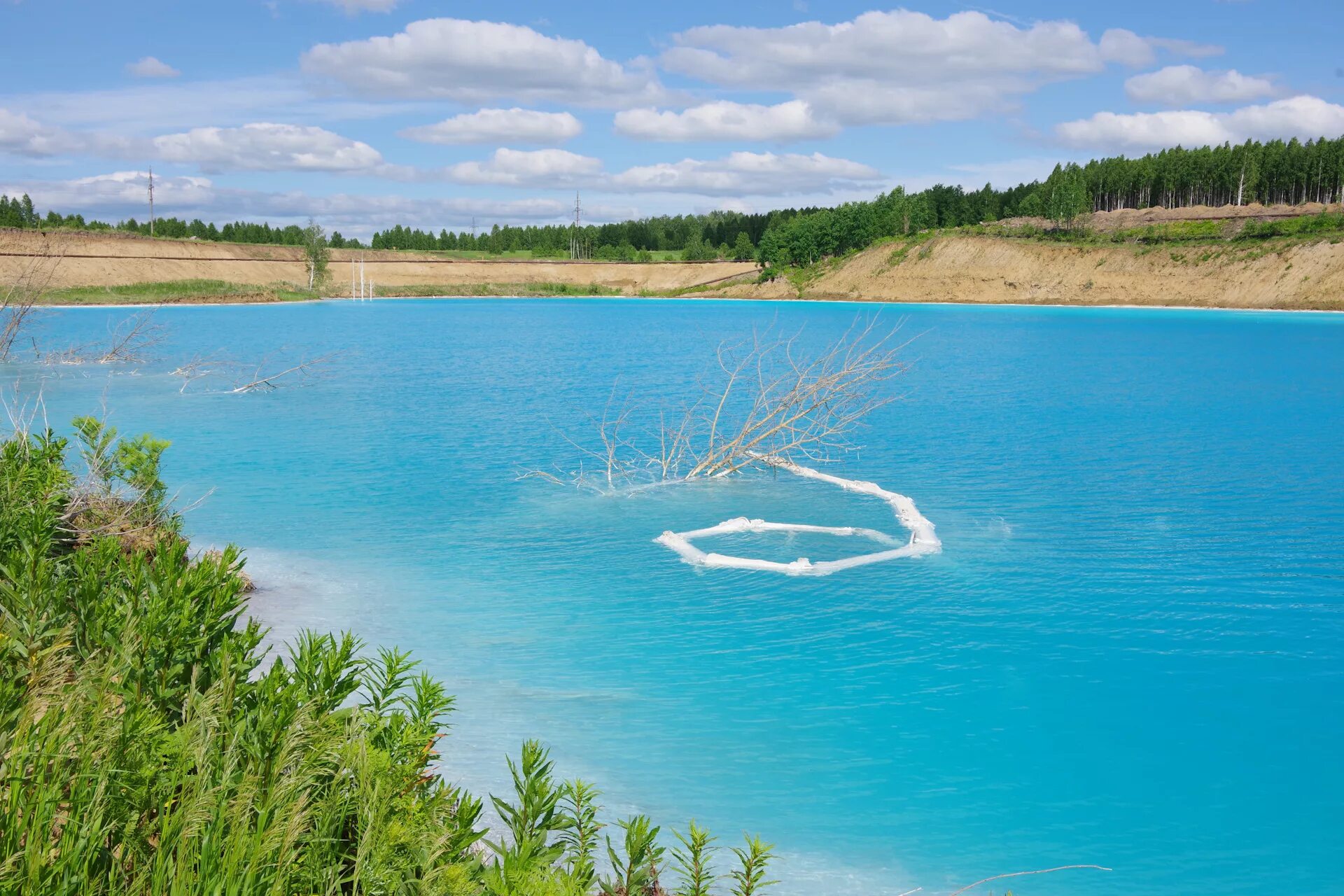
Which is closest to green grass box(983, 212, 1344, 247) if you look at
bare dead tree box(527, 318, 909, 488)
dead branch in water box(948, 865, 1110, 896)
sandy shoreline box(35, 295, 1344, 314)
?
sandy shoreline box(35, 295, 1344, 314)

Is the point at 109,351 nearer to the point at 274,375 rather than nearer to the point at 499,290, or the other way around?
the point at 274,375

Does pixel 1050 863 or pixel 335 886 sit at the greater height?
pixel 335 886

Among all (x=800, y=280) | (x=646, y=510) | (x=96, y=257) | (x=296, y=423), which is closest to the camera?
(x=646, y=510)

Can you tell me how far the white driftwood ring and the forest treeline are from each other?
332ft

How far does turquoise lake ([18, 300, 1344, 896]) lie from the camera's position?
768 centimetres

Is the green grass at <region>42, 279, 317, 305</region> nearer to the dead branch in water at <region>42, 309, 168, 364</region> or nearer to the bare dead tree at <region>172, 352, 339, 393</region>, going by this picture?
the dead branch in water at <region>42, 309, 168, 364</region>

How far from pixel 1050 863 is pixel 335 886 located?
17.7 ft

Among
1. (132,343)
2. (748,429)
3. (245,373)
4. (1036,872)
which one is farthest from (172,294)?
(1036,872)

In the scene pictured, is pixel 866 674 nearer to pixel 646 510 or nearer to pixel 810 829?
pixel 810 829

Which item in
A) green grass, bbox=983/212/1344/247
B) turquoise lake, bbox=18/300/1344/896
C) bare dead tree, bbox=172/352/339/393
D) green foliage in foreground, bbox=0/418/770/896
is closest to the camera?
green foliage in foreground, bbox=0/418/770/896

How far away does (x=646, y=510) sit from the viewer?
1695cm

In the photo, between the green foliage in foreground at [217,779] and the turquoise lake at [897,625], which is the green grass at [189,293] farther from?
the green foliage in foreground at [217,779]

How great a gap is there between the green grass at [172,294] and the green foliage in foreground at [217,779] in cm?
8005

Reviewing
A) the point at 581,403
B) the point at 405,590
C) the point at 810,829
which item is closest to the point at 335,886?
the point at 810,829
